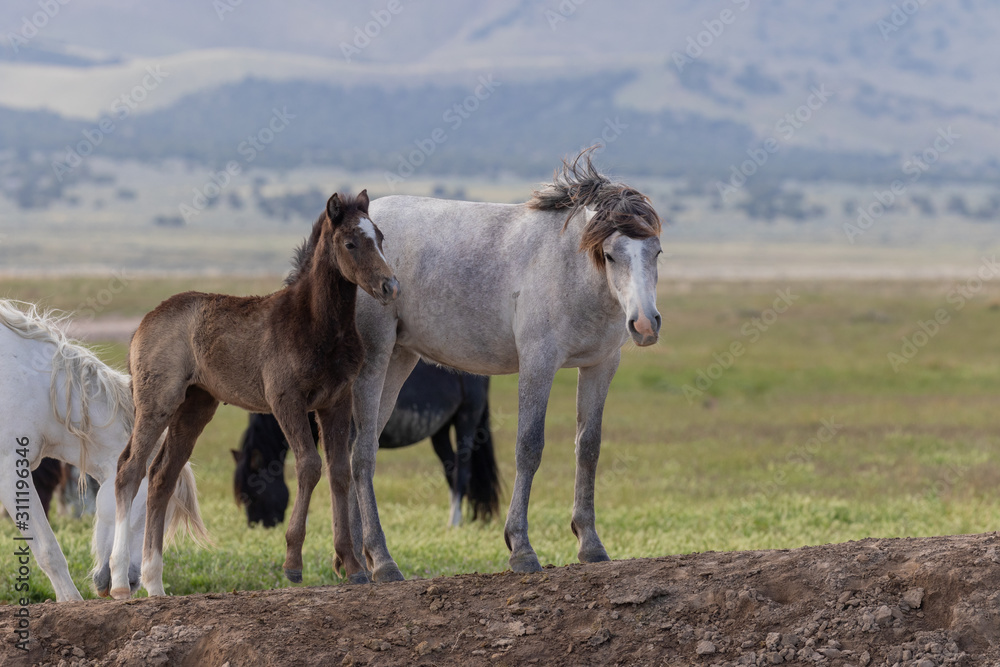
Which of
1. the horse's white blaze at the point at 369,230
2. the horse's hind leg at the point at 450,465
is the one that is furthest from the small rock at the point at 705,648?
the horse's hind leg at the point at 450,465

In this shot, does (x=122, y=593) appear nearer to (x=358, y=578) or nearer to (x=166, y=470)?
(x=166, y=470)

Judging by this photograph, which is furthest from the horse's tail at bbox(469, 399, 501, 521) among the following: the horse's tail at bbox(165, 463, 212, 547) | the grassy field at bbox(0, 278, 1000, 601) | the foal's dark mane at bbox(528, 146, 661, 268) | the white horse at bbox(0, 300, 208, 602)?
the foal's dark mane at bbox(528, 146, 661, 268)

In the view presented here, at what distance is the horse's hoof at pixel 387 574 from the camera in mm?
6832

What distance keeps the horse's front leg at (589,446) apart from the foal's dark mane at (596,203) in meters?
0.87

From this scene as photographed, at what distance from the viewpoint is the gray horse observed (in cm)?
658

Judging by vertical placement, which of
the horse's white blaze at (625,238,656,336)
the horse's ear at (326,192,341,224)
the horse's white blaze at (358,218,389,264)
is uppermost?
the horse's ear at (326,192,341,224)

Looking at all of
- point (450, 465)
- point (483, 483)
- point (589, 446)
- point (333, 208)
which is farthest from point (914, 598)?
point (450, 465)

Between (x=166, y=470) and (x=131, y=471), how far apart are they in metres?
0.28

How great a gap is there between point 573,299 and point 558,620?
6.32ft

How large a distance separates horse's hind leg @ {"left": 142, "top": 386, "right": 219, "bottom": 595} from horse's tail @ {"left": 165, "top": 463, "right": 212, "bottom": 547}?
0.76 metres

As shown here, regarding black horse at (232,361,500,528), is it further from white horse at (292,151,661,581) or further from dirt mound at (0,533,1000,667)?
dirt mound at (0,533,1000,667)

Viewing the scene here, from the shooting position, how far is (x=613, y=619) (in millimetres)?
5578

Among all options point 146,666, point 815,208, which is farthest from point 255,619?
point 815,208

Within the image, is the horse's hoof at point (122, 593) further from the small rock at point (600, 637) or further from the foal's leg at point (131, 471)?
the small rock at point (600, 637)
